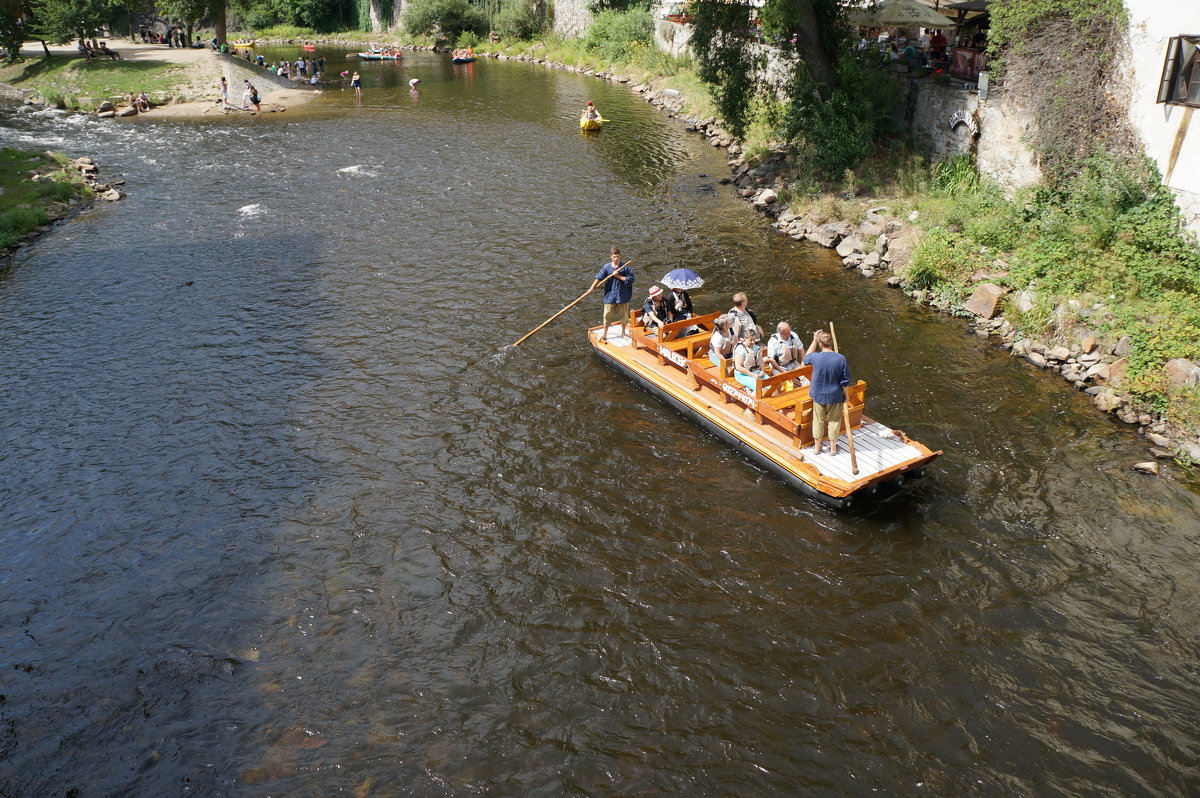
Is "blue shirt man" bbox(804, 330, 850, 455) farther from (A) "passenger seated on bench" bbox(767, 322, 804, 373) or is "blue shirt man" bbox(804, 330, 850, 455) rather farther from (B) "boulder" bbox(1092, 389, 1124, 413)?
(B) "boulder" bbox(1092, 389, 1124, 413)

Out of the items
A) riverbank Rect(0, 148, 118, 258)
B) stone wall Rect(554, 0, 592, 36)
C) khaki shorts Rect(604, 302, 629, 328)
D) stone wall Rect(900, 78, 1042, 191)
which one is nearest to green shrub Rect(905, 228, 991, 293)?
stone wall Rect(900, 78, 1042, 191)

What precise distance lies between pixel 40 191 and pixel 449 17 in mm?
49248

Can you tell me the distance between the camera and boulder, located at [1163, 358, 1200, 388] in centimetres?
1453

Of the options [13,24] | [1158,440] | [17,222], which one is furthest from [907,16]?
[13,24]

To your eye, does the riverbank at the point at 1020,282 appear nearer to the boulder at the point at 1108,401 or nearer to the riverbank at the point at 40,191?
the boulder at the point at 1108,401

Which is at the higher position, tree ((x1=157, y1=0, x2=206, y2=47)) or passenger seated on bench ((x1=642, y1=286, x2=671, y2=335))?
tree ((x1=157, y1=0, x2=206, y2=47))

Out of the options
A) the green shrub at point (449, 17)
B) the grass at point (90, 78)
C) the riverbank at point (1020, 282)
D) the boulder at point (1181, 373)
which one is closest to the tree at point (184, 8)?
the grass at point (90, 78)

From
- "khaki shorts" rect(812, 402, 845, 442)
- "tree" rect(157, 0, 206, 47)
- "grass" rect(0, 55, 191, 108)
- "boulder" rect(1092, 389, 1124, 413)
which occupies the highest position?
"tree" rect(157, 0, 206, 47)

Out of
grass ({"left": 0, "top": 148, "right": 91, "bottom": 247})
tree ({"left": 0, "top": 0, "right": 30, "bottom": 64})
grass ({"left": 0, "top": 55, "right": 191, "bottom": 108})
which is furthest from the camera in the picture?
tree ({"left": 0, "top": 0, "right": 30, "bottom": 64})

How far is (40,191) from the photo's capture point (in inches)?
1122

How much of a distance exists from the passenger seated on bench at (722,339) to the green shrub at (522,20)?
5873cm

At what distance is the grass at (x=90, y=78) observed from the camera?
46438 mm

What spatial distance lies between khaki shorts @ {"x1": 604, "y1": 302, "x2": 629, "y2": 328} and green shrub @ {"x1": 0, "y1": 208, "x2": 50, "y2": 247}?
20.1m

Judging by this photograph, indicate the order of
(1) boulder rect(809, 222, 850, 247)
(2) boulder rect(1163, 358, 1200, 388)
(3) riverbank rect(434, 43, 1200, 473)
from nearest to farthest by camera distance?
(2) boulder rect(1163, 358, 1200, 388) → (3) riverbank rect(434, 43, 1200, 473) → (1) boulder rect(809, 222, 850, 247)
